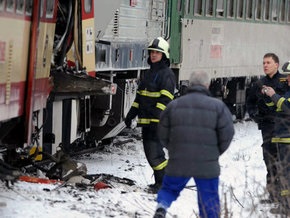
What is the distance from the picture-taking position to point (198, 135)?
7375mm

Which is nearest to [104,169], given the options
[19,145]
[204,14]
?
[19,145]

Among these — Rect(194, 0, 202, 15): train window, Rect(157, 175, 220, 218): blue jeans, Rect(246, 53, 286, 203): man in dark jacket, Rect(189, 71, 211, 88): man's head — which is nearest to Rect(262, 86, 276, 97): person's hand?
Rect(246, 53, 286, 203): man in dark jacket

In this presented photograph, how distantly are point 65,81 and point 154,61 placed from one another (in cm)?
111

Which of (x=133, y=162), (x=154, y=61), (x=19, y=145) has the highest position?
(x=154, y=61)

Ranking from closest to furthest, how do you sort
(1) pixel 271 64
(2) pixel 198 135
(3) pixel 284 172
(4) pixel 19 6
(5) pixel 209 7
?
(2) pixel 198 135 < (4) pixel 19 6 < (3) pixel 284 172 < (1) pixel 271 64 < (5) pixel 209 7

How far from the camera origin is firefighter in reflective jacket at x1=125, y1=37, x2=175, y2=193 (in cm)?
1004

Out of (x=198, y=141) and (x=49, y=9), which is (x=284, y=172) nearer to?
(x=198, y=141)

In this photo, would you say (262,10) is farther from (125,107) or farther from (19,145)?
(19,145)

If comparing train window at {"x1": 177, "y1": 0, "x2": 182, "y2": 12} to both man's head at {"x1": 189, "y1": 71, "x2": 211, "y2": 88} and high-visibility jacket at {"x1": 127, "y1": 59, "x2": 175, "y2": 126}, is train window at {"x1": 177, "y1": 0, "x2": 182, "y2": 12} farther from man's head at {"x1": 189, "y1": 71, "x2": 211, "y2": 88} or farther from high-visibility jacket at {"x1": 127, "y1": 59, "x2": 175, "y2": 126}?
man's head at {"x1": 189, "y1": 71, "x2": 211, "y2": 88}

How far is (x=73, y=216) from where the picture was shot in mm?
8078

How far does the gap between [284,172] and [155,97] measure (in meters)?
1.73

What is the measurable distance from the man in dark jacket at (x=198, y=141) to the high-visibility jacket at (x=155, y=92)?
243cm

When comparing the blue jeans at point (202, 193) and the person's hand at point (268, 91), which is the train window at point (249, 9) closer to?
the person's hand at point (268, 91)

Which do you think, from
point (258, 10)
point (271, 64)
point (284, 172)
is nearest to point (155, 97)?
point (271, 64)
